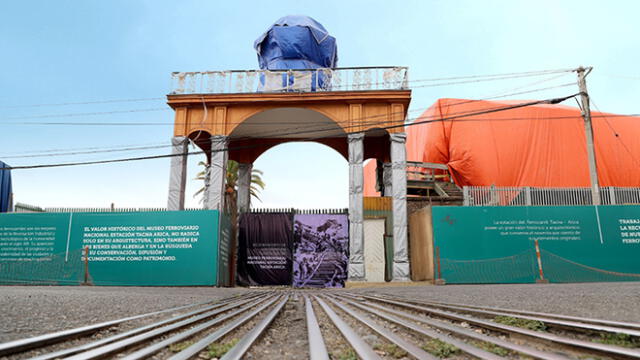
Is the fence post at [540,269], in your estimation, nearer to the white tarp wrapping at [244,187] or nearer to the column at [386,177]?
the column at [386,177]

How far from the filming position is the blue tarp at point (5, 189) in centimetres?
2291

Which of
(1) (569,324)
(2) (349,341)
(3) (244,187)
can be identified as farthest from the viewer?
(3) (244,187)

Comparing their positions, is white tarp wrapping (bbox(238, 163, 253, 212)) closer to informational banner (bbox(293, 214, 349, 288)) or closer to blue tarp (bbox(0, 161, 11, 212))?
informational banner (bbox(293, 214, 349, 288))

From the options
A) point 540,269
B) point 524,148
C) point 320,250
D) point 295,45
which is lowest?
point 540,269

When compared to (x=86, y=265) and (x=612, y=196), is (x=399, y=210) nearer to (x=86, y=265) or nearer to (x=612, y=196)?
(x=612, y=196)

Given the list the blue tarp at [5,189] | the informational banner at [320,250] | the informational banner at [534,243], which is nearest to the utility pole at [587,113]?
the informational banner at [534,243]

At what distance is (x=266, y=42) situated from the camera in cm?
2225

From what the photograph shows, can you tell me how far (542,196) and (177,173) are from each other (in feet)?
48.6

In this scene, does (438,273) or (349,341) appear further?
(438,273)

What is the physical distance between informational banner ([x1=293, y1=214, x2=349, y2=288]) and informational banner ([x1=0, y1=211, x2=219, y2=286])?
3699 mm

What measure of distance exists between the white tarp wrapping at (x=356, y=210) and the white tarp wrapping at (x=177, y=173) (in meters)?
7.10

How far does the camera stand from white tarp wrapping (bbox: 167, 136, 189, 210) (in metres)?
17.0

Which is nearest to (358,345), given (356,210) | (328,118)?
(356,210)

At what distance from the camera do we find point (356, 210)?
16750 millimetres
